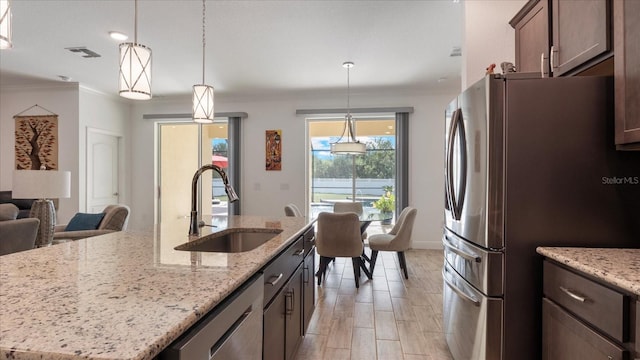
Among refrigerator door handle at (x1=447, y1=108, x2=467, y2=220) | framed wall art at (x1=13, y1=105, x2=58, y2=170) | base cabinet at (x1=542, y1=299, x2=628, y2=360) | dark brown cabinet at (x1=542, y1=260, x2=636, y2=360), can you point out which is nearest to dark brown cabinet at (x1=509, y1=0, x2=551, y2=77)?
refrigerator door handle at (x1=447, y1=108, x2=467, y2=220)

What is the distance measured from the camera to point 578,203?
1.60 m

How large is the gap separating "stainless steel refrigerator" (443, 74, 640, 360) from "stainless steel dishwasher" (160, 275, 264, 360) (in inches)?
45.6

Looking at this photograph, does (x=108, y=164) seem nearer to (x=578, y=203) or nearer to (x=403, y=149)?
(x=403, y=149)

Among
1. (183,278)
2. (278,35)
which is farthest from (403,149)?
(183,278)

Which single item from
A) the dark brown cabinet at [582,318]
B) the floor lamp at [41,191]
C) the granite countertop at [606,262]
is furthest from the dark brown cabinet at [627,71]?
the floor lamp at [41,191]

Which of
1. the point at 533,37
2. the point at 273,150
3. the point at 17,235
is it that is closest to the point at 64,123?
the point at 273,150

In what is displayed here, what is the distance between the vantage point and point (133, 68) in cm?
188

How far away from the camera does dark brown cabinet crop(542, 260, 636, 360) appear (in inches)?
42.6

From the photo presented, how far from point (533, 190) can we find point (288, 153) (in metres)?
4.78

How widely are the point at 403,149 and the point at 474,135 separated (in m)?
4.00

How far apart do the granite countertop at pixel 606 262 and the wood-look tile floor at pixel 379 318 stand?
1.19 meters

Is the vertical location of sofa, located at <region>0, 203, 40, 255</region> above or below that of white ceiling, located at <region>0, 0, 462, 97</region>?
below

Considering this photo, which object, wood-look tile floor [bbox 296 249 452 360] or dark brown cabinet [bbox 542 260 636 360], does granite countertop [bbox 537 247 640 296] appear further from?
wood-look tile floor [bbox 296 249 452 360]

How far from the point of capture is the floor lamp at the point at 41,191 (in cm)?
295
